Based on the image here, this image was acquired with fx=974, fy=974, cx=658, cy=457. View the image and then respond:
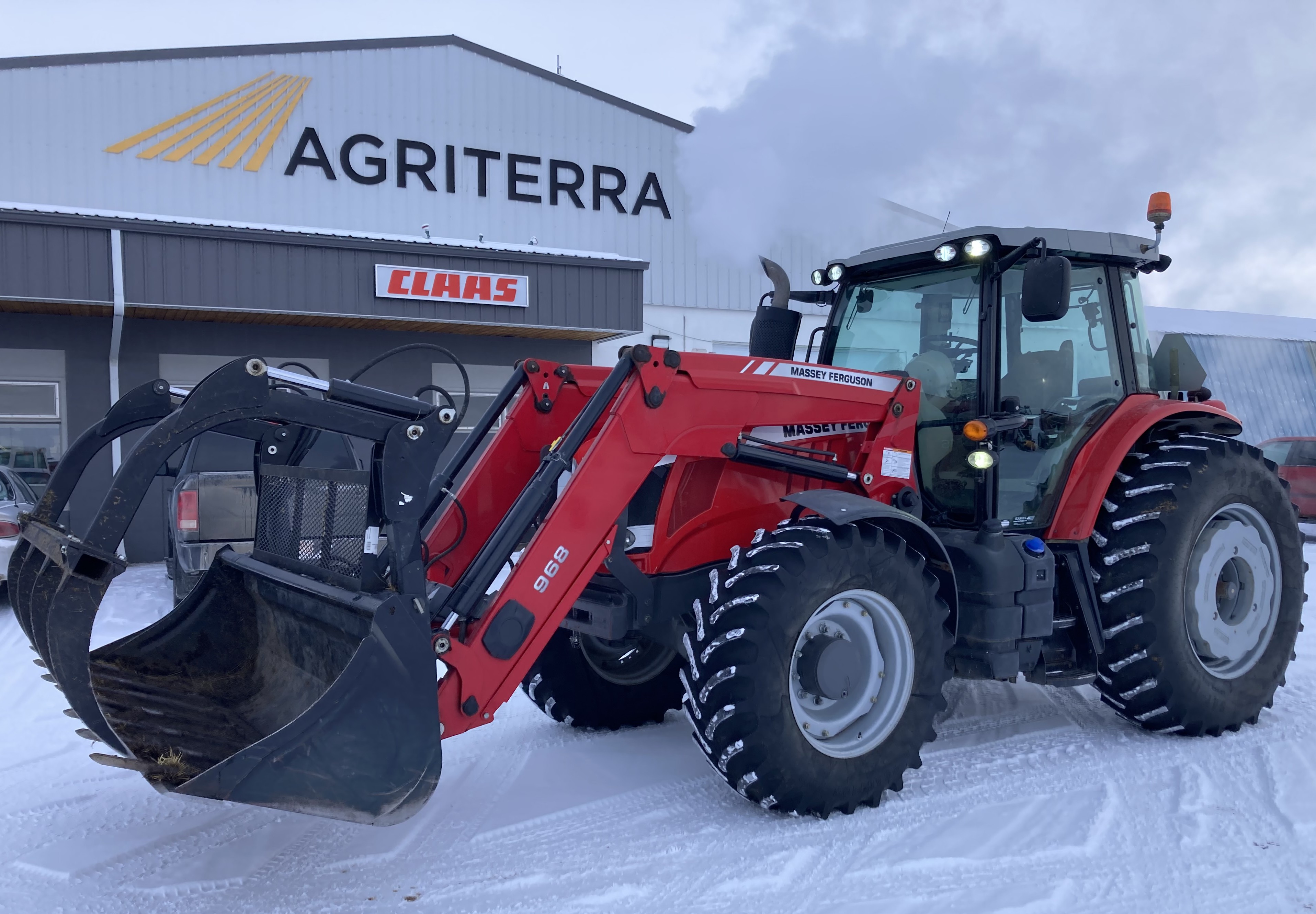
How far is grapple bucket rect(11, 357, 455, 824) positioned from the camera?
8.80 ft

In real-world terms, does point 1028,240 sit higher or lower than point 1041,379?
higher

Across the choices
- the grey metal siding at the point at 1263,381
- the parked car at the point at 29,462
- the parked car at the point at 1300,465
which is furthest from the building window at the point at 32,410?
the grey metal siding at the point at 1263,381

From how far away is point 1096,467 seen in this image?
4.42m

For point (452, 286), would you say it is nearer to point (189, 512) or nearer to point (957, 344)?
point (189, 512)

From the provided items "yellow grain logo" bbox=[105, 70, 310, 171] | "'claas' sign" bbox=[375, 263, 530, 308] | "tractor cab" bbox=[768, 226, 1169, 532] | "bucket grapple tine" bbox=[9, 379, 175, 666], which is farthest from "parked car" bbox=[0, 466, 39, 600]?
"tractor cab" bbox=[768, 226, 1169, 532]

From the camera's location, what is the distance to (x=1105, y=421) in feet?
15.1

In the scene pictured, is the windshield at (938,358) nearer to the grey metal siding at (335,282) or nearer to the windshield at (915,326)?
the windshield at (915,326)

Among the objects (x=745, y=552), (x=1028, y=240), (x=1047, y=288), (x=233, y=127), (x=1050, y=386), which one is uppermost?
(x=233, y=127)

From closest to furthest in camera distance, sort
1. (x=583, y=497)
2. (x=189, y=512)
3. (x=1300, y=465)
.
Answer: (x=583, y=497), (x=189, y=512), (x=1300, y=465)

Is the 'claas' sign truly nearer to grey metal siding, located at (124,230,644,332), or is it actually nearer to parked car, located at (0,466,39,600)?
grey metal siding, located at (124,230,644,332)

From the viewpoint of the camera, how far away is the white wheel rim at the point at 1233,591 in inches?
181

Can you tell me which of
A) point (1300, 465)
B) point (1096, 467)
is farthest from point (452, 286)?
point (1300, 465)

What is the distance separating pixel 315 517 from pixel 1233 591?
427cm

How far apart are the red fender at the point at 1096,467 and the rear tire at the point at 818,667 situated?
0.94 metres
